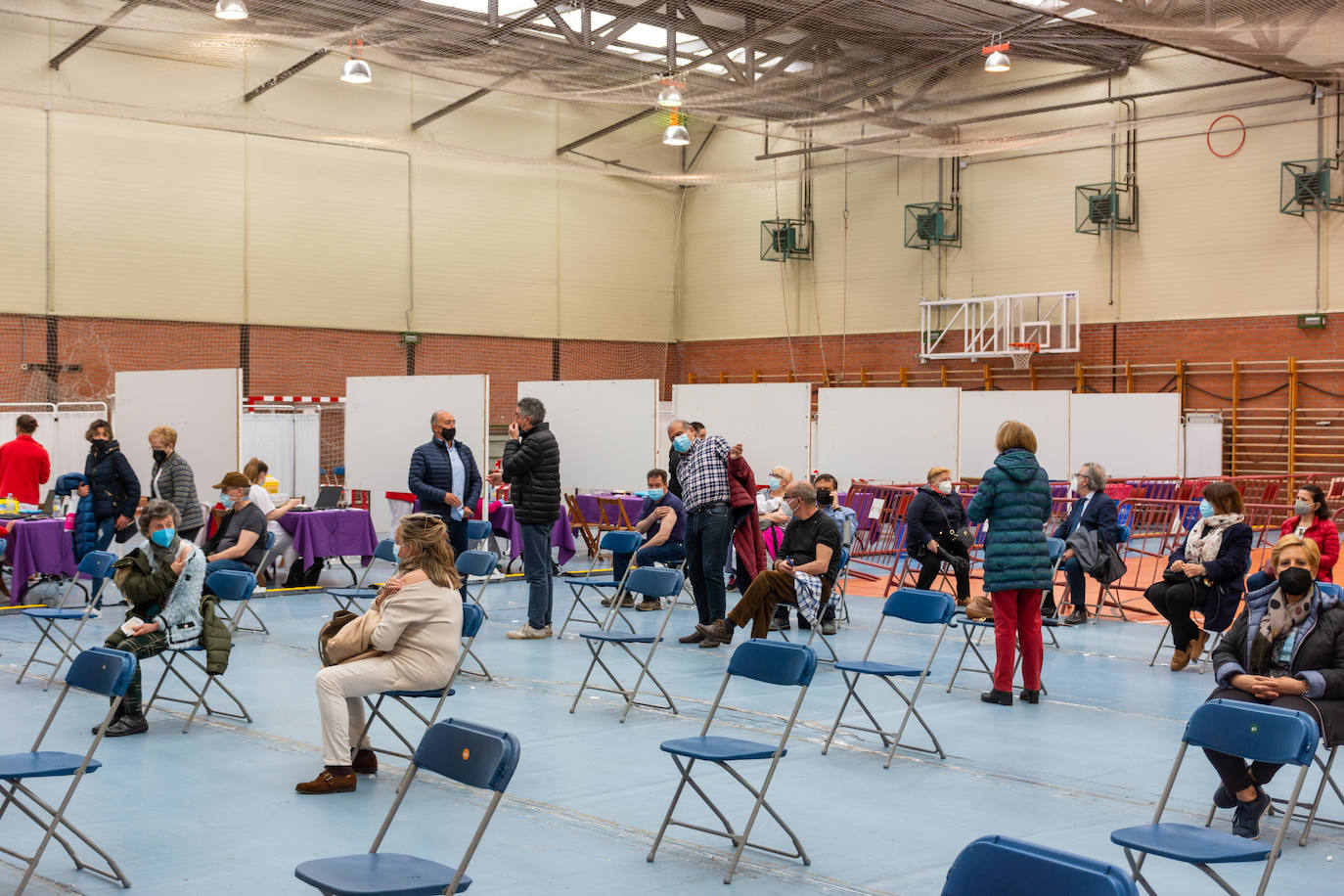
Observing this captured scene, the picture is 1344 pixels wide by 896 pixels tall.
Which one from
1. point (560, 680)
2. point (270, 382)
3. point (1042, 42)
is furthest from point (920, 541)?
point (270, 382)

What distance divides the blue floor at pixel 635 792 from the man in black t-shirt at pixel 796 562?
1.60 ft

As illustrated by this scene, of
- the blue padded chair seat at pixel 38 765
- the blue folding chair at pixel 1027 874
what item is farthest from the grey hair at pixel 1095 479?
the blue padded chair seat at pixel 38 765

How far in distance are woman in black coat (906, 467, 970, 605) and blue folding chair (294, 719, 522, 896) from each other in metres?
7.01

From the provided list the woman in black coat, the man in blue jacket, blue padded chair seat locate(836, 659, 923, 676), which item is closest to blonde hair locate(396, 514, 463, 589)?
blue padded chair seat locate(836, 659, 923, 676)

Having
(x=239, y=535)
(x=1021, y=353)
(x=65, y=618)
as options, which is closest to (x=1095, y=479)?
(x=239, y=535)

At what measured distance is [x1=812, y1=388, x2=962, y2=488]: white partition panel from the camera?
14562 mm

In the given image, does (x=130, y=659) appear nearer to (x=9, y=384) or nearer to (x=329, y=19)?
(x=329, y=19)

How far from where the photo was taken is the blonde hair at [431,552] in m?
5.62

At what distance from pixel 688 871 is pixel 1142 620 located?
727 centimetres

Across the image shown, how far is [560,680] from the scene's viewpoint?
26.2 feet

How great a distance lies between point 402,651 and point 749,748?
1.65m

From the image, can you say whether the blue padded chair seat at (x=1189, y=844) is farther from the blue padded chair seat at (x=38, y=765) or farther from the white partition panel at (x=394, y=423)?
the white partition panel at (x=394, y=423)

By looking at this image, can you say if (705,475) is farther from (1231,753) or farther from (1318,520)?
(1231,753)

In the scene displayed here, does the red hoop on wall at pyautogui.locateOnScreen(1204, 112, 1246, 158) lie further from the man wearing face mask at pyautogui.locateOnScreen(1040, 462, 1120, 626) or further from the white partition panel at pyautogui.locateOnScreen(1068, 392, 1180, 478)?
the man wearing face mask at pyautogui.locateOnScreen(1040, 462, 1120, 626)
